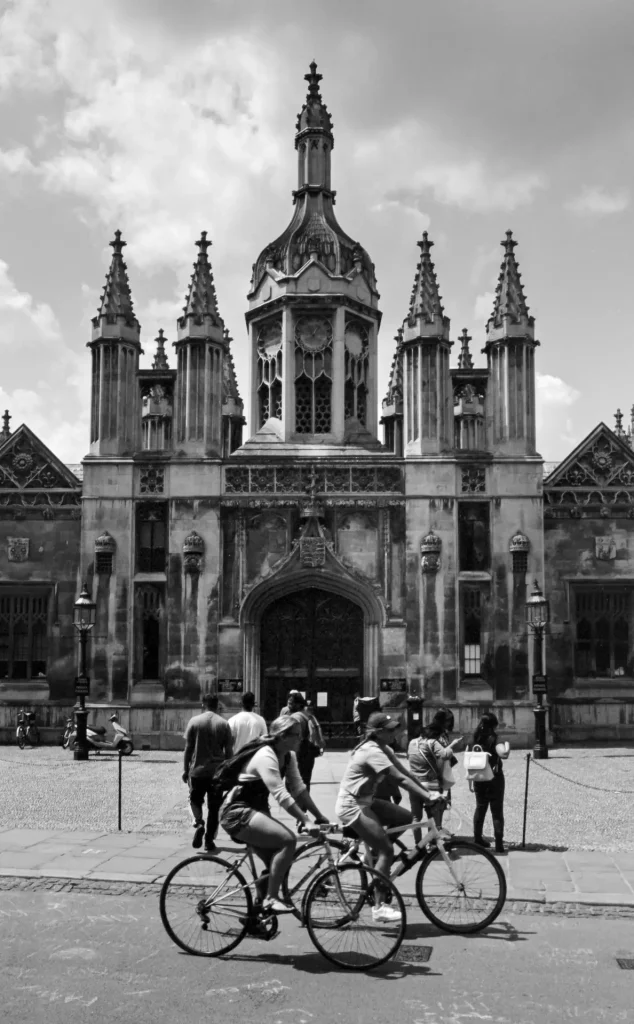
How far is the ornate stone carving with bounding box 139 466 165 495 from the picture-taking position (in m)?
26.6

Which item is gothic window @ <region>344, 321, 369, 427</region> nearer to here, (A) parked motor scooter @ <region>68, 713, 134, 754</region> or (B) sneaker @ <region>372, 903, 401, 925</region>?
(A) parked motor scooter @ <region>68, 713, 134, 754</region>

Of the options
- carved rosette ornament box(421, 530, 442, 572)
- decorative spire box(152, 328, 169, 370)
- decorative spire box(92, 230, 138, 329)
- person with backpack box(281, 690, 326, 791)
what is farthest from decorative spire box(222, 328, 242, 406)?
person with backpack box(281, 690, 326, 791)

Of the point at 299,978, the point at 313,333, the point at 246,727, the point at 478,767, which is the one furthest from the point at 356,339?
Result: the point at 299,978

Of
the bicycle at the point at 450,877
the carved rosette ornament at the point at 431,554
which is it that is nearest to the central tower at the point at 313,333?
the carved rosette ornament at the point at 431,554

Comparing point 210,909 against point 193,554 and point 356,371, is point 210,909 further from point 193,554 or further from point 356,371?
point 356,371

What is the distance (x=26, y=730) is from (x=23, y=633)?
10.1 feet

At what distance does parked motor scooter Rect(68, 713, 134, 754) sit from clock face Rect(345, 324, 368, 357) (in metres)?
12.5

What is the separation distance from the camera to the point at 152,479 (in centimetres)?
2662

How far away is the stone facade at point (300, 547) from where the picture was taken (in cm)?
2566

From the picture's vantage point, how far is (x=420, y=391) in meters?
26.8

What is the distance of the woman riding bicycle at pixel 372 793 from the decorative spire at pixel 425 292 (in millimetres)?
19737

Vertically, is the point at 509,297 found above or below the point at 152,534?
above

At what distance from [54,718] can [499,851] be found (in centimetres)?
1723

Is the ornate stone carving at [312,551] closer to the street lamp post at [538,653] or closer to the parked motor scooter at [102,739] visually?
the street lamp post at [538,653]
